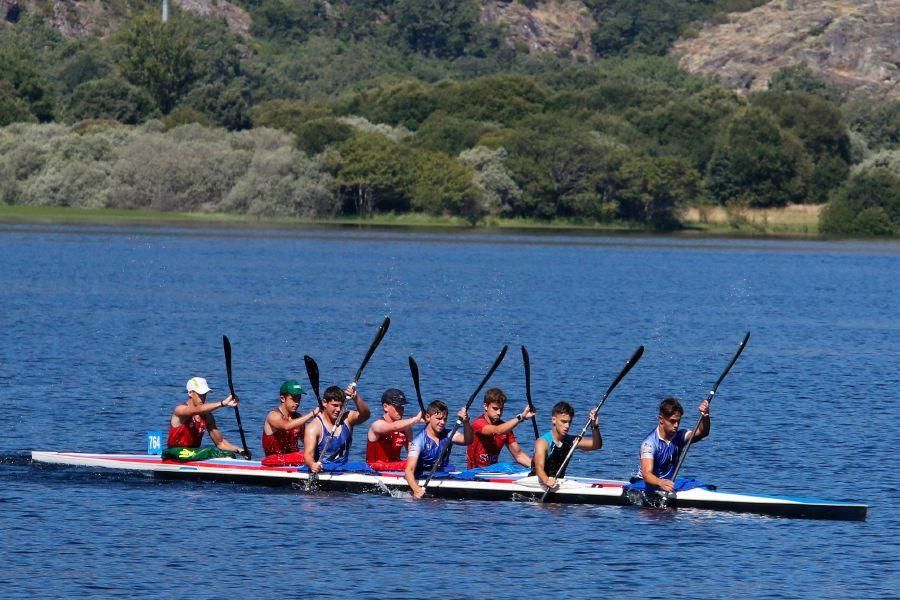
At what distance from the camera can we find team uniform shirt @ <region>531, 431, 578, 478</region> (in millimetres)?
26250

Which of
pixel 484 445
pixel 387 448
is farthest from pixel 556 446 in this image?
pixel 387 448

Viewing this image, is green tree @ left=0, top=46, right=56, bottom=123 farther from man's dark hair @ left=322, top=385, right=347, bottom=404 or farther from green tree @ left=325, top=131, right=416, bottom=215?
man's dark hair @ left=322, top=385, right=347, bottom=404

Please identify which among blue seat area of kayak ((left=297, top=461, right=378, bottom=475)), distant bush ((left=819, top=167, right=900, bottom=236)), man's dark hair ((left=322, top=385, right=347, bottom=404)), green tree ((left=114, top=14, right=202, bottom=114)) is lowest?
blue seat area of kayak ((left=297, top=461, right=378, bottom=475))

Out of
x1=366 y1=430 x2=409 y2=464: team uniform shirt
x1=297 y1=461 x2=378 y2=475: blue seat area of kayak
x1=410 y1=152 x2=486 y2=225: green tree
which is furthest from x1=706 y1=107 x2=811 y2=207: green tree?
x1=297 y1=461 x2=378 y2=475: blue seat area of kayak

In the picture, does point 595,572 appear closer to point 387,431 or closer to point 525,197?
point 387,431

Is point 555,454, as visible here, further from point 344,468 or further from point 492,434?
point 344,468

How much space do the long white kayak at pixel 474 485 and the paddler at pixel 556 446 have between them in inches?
9.3

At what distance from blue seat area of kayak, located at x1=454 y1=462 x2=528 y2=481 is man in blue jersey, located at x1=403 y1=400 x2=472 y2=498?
0.42 metres

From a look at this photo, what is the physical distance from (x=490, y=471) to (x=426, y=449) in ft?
3.62

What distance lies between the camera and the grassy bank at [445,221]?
12438 centimetres

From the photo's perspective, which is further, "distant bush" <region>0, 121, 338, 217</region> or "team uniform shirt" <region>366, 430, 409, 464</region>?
"distant bush" <region>0, 121, 338, 217</region>

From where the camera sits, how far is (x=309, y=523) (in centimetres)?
2536

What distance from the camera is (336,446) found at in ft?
90.6

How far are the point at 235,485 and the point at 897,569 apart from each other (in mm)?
10303
